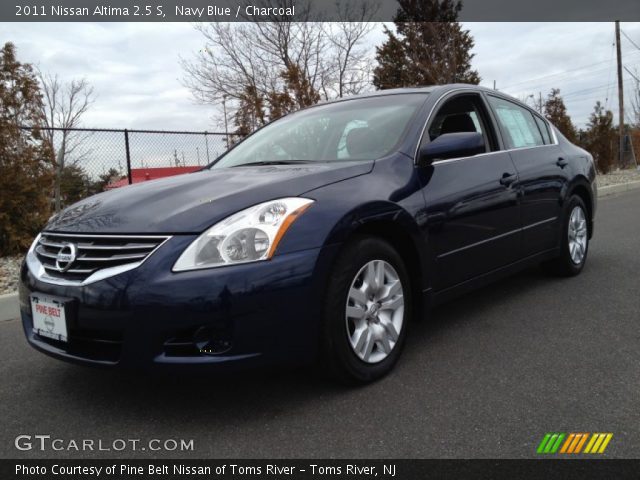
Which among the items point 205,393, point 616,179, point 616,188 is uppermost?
point 616,179

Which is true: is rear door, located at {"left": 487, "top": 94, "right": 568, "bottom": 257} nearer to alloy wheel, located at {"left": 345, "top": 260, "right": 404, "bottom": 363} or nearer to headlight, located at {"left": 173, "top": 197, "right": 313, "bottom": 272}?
alloy wheel, located at {"left": 345, "top": 260, "right": 404, "bottom": 363}

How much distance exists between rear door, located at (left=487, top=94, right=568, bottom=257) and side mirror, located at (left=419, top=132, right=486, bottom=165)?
899 millimetres

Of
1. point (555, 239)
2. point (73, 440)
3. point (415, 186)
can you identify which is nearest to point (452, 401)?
point (415, 186)

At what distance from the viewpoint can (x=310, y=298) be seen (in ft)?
7.49

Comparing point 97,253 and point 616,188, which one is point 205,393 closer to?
point 97,253

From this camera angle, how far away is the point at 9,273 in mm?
5559

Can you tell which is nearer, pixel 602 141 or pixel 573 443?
pixel 573 443

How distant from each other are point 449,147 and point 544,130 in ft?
6.38

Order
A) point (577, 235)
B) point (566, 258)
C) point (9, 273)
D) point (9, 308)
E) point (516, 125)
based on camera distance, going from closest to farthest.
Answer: point (516, 125)
point (9, 308)
point (566, 258)
point (577, 235)
point (9, 273)

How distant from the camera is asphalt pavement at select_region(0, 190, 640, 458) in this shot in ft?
6.81

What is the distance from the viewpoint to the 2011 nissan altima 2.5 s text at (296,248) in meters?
2.13

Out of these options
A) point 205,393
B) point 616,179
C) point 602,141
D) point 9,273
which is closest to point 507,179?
point 205,393

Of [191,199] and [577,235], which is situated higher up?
[191,199]
